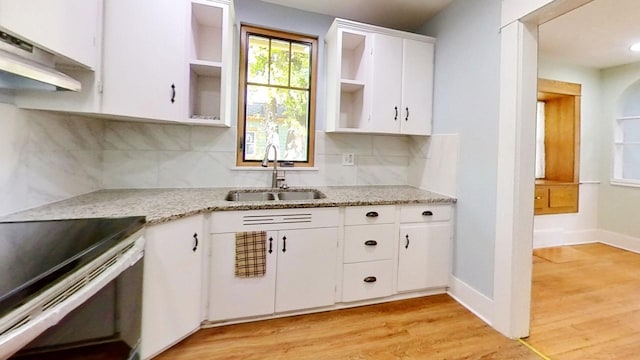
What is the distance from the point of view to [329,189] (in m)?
2.61

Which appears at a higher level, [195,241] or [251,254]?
[195,241]

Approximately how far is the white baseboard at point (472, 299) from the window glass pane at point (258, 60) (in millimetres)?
2419

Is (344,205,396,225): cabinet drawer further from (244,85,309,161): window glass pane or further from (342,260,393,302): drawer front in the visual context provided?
(244,85,309,161): window glass pane

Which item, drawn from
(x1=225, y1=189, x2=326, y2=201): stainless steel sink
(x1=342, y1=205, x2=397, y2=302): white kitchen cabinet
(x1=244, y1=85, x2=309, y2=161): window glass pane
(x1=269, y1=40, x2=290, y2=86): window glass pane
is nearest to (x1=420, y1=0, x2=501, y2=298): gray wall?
(x1=342, y1=205, x2=397, y2=302): white kitchen cabinet

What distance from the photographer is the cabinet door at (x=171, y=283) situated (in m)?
1.48

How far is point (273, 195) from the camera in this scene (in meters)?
2.45

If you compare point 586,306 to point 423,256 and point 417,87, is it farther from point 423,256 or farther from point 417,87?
point 417,87

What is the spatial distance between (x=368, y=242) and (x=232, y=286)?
3.38 feet

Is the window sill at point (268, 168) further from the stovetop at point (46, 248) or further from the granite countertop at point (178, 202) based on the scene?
the stovetop at point (46, 248)

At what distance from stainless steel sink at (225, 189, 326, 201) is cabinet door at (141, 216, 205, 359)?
0.62 m

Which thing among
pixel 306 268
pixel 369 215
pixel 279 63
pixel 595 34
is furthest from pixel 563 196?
pixel 279 63

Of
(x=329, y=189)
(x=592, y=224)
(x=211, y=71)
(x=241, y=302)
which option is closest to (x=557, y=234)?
(x=592, y=224)

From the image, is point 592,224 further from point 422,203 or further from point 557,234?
point 422,203

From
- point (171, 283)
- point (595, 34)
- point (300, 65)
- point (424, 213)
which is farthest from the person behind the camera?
point (595, 34)
